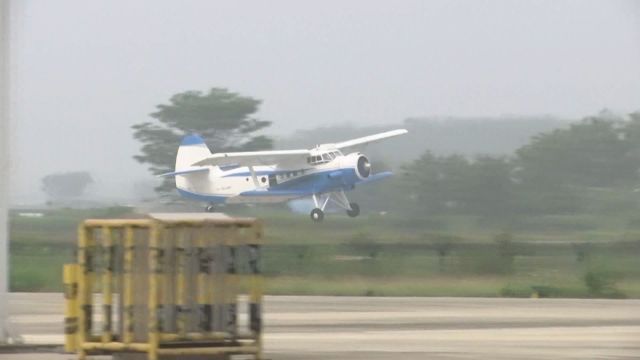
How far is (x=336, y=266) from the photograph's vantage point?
31.8 m

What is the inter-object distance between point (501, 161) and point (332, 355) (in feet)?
86.7

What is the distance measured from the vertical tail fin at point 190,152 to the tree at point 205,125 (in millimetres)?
724

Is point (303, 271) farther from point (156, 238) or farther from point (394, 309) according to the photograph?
point (156, 238)

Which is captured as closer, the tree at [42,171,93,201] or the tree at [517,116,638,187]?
the tree at [42,171,93,201]

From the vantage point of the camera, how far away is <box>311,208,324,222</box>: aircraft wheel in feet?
111

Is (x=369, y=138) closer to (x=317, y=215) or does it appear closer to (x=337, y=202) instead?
(x=337, y=202)

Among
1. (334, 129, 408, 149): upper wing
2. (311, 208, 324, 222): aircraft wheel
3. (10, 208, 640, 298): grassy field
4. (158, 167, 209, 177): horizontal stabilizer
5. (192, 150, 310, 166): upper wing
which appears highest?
(334, 129, 408, 149): upper wing

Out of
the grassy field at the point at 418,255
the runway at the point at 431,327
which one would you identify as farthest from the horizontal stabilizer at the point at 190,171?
the runway at the point at 431,327

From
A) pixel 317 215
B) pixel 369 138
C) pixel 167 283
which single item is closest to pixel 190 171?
pixel 317 215

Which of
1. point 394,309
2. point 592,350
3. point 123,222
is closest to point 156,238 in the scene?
point 123,222

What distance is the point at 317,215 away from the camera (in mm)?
34281

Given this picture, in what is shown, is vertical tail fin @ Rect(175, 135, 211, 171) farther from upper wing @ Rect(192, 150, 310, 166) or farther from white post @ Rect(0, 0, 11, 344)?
white post @ Rect(0, 0, 11, 344)

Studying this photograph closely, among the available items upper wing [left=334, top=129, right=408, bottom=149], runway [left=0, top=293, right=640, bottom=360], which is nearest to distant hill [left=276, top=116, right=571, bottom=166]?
upper wing [left=334, top=129, right=408, bottom=149]

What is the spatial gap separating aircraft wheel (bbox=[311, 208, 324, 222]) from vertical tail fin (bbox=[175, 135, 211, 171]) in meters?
3.72
